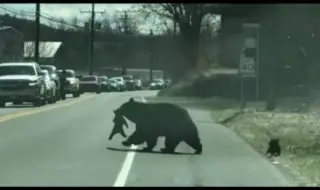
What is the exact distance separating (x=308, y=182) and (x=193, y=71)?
106 feet

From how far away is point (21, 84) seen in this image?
3453 centimetres

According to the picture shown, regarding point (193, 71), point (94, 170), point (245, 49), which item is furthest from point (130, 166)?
point (193, 71)

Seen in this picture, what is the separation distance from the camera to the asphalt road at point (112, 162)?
38.1 ft

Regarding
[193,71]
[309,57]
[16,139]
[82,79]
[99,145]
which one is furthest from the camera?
[82,79]

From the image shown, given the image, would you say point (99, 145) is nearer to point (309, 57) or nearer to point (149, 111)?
point (149, 111)

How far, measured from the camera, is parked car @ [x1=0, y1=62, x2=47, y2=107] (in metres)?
34.6

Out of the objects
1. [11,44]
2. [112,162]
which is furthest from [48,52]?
[112,162]

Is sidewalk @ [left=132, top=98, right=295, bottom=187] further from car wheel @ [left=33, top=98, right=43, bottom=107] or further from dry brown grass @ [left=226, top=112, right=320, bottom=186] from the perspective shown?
car wheel @ [left=33, top=98, right=43, bottom=107]

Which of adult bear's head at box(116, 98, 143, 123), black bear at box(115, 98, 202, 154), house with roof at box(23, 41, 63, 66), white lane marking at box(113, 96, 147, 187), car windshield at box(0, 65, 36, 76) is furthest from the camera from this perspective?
house with roof at box(23, 41, 63, 66)

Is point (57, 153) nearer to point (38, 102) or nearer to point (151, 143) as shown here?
point (151, 143)

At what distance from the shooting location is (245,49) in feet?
106

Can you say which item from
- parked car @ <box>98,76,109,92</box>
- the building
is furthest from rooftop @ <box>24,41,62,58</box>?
parked car @ <box>98,76,109,92</box>

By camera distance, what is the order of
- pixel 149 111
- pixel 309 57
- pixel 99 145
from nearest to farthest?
pixel 149 111 < pixel 99 145 < pixel 309 57

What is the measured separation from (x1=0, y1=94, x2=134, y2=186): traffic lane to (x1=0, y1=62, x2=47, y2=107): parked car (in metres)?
10.1
